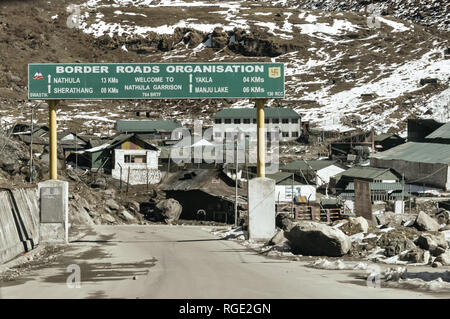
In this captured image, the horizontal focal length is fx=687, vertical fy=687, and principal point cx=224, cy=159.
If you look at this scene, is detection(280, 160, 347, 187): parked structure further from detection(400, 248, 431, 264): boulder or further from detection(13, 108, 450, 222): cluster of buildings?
detection(400, 248, 431, 264): boulder

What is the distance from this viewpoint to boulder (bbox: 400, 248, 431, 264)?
19578mm

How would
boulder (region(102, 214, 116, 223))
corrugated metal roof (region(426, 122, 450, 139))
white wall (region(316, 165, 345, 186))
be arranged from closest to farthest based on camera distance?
boulder (region(102, 214, 116, 223)) → white wall (region(316, 165, 345, 186)) → corrugated metal roof (region(426, 122, 450, 139))

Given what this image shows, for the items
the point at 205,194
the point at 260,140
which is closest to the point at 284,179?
the point at 205,194

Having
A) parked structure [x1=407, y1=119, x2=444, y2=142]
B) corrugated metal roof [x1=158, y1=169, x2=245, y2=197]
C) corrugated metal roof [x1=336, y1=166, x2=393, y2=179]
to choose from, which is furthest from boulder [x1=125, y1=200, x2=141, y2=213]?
parked structure [x1=407, y1=119, x2=444, y2=142]

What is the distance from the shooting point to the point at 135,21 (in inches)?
7598

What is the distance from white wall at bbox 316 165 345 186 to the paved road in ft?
145

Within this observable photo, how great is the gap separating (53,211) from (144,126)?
242 feet

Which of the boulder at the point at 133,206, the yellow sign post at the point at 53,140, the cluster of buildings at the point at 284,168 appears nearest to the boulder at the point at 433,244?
the yellow sign post at the point at 53,140

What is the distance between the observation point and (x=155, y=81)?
2575cm

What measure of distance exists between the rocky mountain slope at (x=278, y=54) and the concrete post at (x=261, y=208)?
7787 cm

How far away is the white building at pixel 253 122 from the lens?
4053 inches

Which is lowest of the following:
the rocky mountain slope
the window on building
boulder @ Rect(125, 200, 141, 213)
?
boulder @ Rect(125, 200, 141, 213)

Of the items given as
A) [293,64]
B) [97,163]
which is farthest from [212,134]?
[293,64]

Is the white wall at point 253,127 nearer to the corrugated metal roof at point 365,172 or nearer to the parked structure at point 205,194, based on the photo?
the corrugated metal roof at point 365,172
